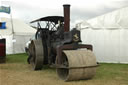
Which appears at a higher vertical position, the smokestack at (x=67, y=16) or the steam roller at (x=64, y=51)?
the smokestack at (x=67, y=16)

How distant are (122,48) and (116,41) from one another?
0.49 metres

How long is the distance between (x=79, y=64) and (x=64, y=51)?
1.97ft

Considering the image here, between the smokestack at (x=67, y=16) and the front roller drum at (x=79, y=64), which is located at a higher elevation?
the smokestack at (x=67, y=16)

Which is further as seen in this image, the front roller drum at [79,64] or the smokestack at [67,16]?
the smokestack at [67,16]

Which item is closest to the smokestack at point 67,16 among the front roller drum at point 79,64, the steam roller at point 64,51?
the steam roller at point 64,51

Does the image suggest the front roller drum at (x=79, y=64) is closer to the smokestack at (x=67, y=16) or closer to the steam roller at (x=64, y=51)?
the steam roller at (x=64, y=51)

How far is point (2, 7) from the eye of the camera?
62.7 feet

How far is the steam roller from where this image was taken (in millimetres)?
5988

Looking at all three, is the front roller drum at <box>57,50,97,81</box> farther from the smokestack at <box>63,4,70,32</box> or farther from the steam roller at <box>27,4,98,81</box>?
the smokestack at <box>63,4,70,32</box>

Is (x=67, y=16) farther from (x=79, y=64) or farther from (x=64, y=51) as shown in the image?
(x=79, y=64)

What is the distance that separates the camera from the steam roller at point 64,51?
5.99 metres

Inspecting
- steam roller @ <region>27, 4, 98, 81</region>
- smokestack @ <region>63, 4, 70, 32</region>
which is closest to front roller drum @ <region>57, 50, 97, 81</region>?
steam roller @ <region>27, 4, 98, 81</region>

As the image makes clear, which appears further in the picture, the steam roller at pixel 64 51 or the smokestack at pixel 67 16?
the smokestack at pixel 67 16

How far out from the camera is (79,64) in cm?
593
